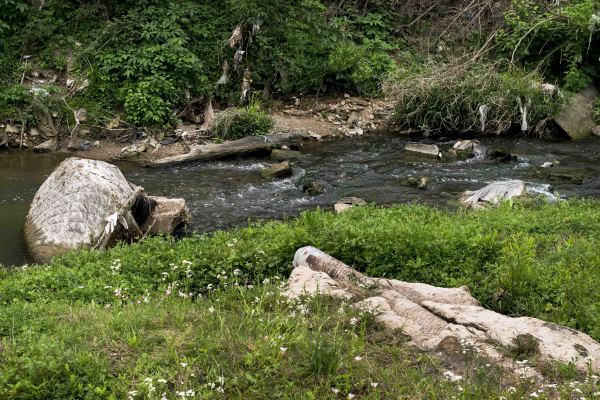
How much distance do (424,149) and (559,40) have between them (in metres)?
5.68

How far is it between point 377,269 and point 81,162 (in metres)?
5.69

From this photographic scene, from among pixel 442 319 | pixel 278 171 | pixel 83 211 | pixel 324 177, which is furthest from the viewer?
pixel 324 177

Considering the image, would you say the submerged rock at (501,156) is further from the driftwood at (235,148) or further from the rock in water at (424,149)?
the driftwood at (235,148)

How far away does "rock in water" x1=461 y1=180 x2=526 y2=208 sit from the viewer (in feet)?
36.1

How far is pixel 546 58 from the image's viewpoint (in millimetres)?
17547

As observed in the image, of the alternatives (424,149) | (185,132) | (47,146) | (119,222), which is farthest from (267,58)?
(119,222)

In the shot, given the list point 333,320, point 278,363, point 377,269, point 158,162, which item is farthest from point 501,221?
point 158,162

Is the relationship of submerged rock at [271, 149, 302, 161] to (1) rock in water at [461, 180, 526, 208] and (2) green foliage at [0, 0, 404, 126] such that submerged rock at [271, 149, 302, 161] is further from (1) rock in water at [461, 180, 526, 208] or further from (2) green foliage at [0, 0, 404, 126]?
(1) rock in water at [461, 180, 526, 208]

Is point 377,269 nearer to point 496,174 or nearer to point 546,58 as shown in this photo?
point 496,174

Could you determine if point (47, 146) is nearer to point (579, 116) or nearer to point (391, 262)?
point (391, 262)

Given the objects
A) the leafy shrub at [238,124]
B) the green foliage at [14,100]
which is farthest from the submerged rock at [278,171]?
the green foliage at [14,100]

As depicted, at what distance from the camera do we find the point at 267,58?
17828mm

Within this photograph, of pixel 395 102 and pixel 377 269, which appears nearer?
pixel 377 269

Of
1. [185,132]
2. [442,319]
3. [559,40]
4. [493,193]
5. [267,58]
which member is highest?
[559,40]
